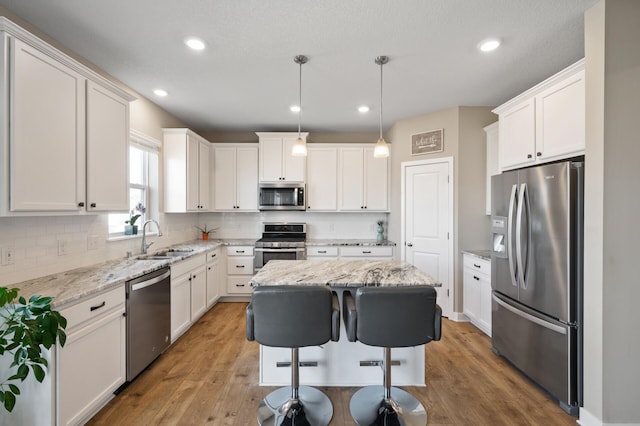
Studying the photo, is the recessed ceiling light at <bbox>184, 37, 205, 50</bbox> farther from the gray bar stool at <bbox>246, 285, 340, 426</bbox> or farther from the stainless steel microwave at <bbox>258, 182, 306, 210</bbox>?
the stainless steel microwave at <bbox>258, 182, 306, 210</bbox>

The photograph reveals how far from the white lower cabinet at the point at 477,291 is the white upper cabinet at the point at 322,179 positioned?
82.9 inches

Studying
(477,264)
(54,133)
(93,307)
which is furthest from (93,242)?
(477,264)

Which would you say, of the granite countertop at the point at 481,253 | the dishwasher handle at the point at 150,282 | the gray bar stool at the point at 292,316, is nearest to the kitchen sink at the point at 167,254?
the dishwasher handle at the point at 150,282

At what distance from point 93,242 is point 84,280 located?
0.70 metres

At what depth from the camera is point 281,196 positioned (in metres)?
4.46

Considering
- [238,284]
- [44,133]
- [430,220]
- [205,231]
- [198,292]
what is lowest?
[238,284]

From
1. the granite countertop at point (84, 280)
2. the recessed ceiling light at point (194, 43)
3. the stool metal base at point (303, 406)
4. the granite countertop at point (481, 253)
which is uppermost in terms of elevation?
the recessed ceiling light at point (194, 43)

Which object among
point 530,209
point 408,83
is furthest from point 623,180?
point 408,83

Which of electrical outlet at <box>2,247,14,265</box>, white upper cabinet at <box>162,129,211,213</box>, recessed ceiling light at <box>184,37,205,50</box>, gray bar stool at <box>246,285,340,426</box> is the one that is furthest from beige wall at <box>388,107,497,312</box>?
electrical outlet at <box>2,247,14,265</box>

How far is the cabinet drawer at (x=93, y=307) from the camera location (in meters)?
1.67

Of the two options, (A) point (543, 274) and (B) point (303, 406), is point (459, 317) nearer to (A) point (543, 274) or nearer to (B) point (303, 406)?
(A) point (543, 274)

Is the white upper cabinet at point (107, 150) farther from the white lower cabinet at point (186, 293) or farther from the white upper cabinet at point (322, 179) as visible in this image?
the white upper cabinet at point (322, 179)

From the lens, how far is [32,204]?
1728 millimetres

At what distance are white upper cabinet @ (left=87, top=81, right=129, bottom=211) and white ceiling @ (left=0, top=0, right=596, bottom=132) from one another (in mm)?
459
